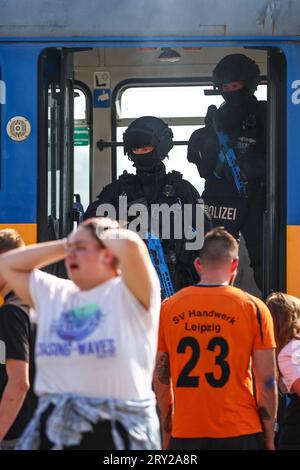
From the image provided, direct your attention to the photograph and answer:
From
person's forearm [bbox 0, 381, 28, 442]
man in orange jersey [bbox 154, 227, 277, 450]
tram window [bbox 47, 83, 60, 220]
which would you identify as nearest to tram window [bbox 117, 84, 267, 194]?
tram window [bbox 47, 83, 60, 220]

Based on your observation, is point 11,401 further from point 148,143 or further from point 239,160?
point 239,160

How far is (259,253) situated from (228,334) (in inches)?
83.2

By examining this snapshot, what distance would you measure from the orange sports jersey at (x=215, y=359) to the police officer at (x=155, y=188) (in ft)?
5.54

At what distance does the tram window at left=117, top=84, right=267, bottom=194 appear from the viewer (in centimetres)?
711

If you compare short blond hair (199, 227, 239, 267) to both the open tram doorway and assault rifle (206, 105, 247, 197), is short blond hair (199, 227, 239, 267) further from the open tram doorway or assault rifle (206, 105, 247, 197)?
the open tram doorway

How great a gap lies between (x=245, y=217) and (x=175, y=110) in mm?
1303

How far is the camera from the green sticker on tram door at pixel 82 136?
7383mm

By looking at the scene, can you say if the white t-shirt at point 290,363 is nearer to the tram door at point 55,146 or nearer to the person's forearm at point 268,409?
the person's forearm at point 268,409

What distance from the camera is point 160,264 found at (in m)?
5.91

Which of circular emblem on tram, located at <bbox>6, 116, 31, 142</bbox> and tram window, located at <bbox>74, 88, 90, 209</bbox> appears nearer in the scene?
circular emblem on tram, located at <bbox>6, 116, 31, 142</bbox>

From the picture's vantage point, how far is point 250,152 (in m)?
6.34

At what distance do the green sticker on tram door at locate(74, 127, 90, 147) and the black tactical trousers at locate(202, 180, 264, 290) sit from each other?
144cm

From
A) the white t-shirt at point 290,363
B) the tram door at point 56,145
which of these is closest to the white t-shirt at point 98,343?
the white t-shirt at point 290,363

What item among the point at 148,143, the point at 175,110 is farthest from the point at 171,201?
the point at 175,110
